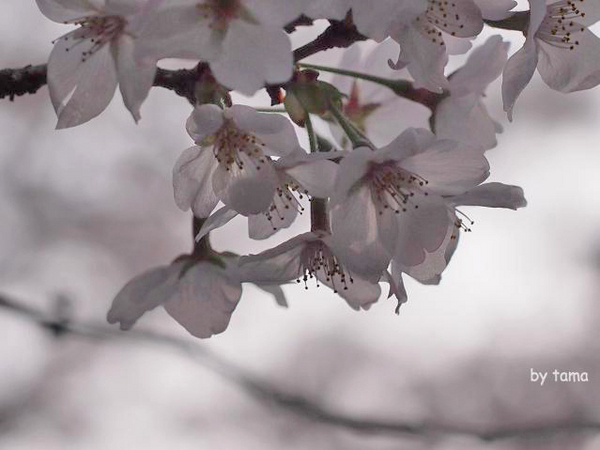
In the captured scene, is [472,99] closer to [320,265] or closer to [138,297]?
[320,265]

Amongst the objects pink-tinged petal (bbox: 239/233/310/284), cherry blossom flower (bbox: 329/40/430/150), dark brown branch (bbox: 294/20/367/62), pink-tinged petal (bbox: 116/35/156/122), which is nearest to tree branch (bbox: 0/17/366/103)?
dark brown branch (bbox: 294/20/367/62)

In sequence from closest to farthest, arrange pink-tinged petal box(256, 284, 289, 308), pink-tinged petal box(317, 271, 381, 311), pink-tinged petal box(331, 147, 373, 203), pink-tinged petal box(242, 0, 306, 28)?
1. pink-tinged petal box(242, 0, 306, 28)
2. pink-tinged petal box(331, 147, 373, 203)
3. pink-tinged petal box(317, 271, 381, 311)
4. pink-tinged petal box(256, 284, 289, 308)

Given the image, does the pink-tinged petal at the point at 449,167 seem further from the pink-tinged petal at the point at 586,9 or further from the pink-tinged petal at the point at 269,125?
the pink-tinged petal at the point at 586,9

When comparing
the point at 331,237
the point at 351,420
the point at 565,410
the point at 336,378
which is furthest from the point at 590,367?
the point at 331,237

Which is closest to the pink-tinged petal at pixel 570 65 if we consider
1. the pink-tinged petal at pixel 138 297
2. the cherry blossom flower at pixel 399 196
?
the cherry blossom flower at pixel 399 196

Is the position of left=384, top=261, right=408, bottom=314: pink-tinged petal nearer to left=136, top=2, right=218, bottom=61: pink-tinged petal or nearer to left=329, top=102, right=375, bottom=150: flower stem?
left=329, top=102, right=375, bottom=150: flower stem

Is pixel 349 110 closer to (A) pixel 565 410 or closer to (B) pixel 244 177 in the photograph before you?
(B) pixel 244 177

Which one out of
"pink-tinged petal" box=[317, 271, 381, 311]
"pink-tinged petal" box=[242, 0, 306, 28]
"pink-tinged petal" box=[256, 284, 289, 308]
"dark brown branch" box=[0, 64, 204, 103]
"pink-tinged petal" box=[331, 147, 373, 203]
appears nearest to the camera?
"pink-tinged petal" box=[242, 0, 306, 28]

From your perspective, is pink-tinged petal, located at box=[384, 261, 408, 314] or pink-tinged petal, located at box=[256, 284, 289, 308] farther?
pink-tinged petal, located at box=[256, 284, 289, 308]

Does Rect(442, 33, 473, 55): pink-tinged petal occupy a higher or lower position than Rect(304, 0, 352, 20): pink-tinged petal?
lower
